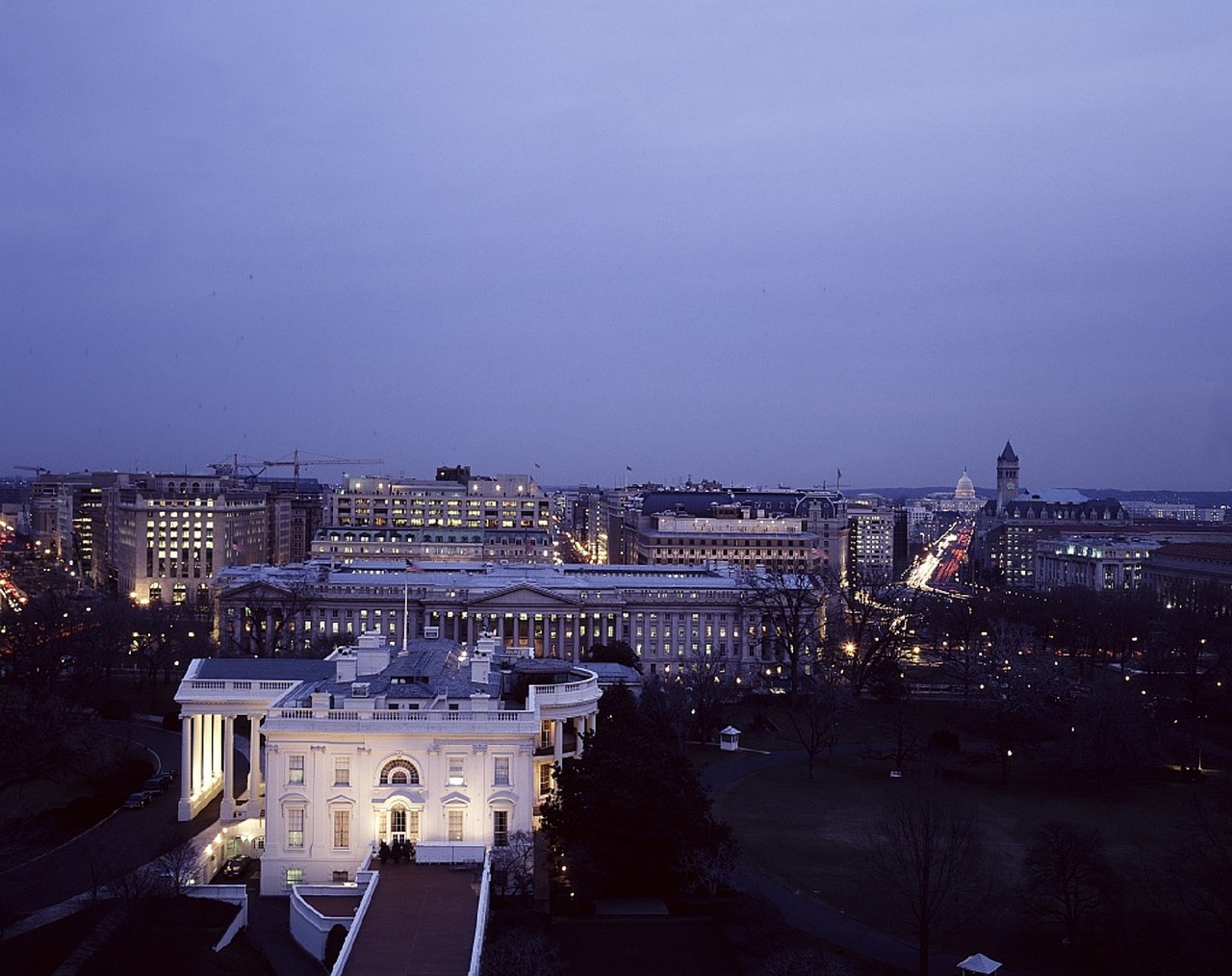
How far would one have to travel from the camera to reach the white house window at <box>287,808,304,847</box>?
41.5 meters

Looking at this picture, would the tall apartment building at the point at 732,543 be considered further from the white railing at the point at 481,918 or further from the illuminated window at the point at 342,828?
the white railing at the point at 481,918

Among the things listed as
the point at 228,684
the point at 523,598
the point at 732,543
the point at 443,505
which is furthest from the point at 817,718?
the point at 443,505

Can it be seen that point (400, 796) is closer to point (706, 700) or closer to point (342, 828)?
point (342, 828)

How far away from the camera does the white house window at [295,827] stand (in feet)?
136

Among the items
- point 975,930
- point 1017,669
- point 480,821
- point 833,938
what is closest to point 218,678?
point 480,821

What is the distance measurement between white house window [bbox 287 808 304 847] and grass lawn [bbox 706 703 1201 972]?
17.6 meters

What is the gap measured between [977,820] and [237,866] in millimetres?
31749

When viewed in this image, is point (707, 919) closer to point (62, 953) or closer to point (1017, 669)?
point (62, 953)

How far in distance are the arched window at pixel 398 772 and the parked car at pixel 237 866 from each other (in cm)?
762

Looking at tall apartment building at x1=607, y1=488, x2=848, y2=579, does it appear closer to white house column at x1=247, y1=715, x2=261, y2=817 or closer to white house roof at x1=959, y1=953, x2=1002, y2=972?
white house column at x1=247, y1=715, x2=261, y2=817

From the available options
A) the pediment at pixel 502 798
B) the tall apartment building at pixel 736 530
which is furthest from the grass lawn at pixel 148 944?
the tall apartment building at pixel 736 530

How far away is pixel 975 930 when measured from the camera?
1480 inches

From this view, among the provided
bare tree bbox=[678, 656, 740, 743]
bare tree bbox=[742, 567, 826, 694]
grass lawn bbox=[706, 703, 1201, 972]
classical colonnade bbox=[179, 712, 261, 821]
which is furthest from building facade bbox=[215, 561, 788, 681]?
classical colonnade bbox=[179, 712, 261, 821]

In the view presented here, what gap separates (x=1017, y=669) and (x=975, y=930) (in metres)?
33.1
